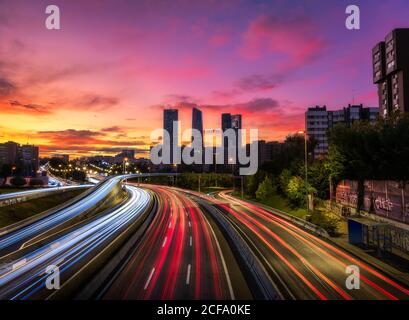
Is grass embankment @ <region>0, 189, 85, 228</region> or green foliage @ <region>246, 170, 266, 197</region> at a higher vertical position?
green foliage @ <region>246, 170, 266, 197</region>

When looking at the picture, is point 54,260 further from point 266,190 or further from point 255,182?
point 255,182

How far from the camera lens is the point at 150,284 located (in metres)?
14.7

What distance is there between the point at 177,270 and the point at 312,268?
8.33 meters

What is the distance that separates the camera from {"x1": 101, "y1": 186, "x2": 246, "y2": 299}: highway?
45.1 ft

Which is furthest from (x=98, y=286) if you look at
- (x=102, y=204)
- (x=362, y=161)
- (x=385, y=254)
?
(x=102, y=204)

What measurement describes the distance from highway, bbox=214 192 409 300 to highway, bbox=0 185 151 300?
12478 millimetres

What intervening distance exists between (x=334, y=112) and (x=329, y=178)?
385 feet

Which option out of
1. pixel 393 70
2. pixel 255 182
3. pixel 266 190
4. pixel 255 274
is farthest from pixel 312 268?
pixel 393 70

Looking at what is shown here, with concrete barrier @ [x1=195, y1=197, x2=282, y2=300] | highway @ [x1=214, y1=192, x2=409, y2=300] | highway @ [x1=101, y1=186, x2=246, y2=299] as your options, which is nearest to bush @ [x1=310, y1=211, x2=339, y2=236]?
highway @ [x1=214, y1=192, x2=409, y2=300]

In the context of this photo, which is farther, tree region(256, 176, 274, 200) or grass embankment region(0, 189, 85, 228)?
tree region(256, 176, 274, 200)

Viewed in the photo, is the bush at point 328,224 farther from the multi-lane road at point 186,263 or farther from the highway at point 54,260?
the highway at point 54,260

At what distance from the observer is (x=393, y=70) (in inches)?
3516

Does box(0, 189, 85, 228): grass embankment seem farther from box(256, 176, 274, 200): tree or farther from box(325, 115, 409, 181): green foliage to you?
box(325, 115, 409, 181): green foliage
